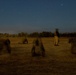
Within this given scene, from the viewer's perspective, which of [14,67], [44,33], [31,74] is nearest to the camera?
[31,74]

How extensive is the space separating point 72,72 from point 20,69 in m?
2.23

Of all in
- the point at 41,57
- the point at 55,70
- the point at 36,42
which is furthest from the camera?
the point at 36,42

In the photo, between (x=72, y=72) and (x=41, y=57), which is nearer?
(x=72, y=72)

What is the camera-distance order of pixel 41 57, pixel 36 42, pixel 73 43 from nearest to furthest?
pixel 41 57
pixel 36 42
pixel 73 43

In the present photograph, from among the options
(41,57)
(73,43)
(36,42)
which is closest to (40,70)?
(41,57)

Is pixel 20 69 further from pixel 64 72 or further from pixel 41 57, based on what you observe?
pixel 41 57

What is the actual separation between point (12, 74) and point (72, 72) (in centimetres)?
236

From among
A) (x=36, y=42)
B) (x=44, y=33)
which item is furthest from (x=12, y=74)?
(x=44, y=33)

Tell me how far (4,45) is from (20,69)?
6.92 meters

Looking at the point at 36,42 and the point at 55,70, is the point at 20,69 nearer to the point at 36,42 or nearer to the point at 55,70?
the point at 55,70

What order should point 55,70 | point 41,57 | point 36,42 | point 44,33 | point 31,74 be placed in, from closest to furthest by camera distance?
1. point 31,74
2. point 55,70
3. point 41,57
4. point 36,42
5. point 44,33

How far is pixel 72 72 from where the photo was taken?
1235 cm

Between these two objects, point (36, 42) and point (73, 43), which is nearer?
point (36, 42)

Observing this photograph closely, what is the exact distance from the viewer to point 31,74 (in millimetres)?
11898
